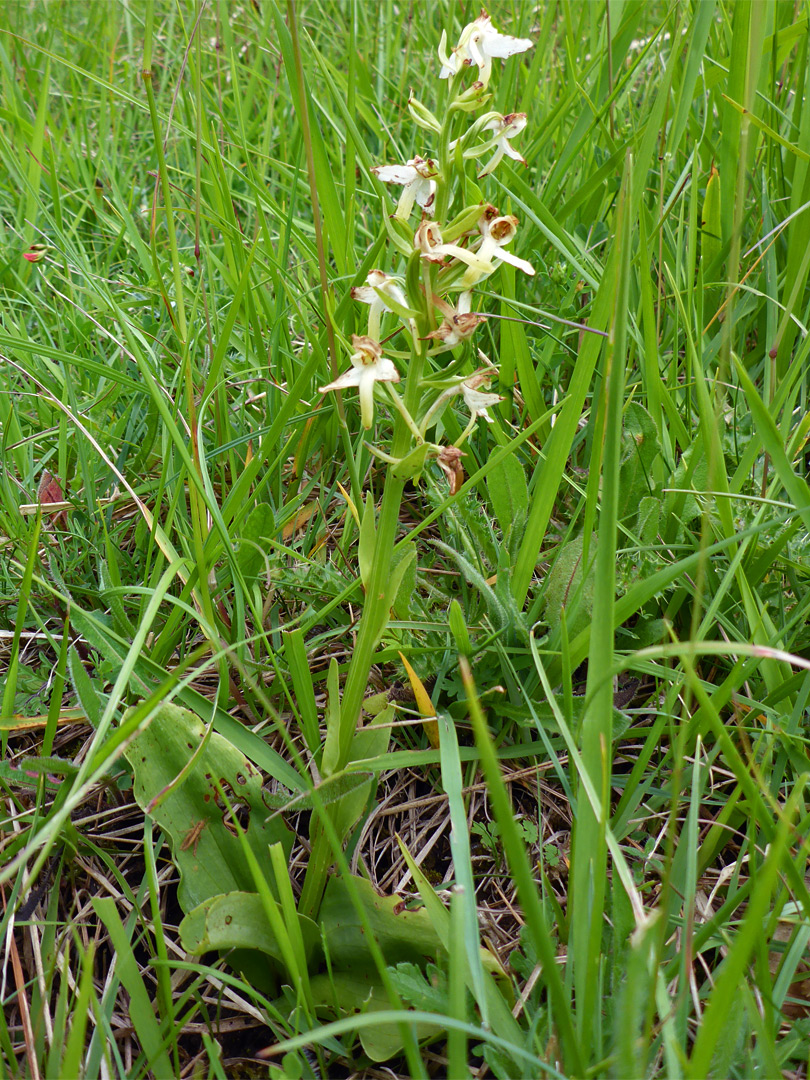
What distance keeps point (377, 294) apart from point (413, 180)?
0.15 m

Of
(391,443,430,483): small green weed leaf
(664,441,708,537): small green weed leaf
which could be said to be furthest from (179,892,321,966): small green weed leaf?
(664,441,708,537): small green weed leaf

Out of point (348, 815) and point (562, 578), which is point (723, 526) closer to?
point (562, 578)

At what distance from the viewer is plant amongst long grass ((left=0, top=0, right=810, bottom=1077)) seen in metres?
0.72

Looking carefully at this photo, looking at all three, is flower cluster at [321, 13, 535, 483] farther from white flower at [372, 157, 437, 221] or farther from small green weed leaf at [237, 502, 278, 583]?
small green weed leaf at [237, 502, 278, 583]

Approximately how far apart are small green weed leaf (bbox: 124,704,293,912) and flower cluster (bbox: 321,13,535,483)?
1.47ft

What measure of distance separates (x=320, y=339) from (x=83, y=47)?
2.56 m

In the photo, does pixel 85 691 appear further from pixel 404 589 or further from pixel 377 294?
pixel 377 294

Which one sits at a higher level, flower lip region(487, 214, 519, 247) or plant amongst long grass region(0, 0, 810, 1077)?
flower lip region(487, 214, 519, 247)

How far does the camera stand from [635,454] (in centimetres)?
125

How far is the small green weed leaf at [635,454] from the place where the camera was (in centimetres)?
125

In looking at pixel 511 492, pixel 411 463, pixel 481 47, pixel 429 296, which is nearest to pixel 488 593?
→ pixel 511 492

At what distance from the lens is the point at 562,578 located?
116cm

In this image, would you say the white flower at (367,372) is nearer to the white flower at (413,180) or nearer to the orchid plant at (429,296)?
the orchid plant at (429,296)

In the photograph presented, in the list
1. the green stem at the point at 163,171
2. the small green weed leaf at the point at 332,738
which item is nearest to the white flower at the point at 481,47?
the green stem at the point at 163,171
